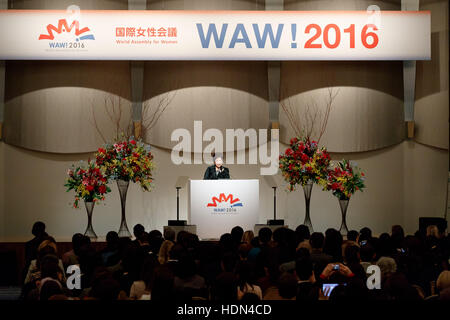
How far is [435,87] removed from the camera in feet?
37.2

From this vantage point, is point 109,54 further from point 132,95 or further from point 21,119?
point 21,119

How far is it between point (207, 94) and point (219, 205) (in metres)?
3.21

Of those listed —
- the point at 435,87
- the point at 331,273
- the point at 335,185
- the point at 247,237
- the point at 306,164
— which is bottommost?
the point at 331,273

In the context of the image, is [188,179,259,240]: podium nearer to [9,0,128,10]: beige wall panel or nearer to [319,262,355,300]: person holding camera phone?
[319,262,355,300]: person holding camera phone

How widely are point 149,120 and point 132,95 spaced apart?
0.56 meters

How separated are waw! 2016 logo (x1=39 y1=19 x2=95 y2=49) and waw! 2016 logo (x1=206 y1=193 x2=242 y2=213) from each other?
4000 mm

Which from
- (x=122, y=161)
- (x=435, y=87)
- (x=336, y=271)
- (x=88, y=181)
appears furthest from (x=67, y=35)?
(x=336, y=271)

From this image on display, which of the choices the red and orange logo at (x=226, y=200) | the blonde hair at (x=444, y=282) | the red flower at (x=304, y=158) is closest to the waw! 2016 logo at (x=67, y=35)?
the red and orange logo at (x=226, y=200)

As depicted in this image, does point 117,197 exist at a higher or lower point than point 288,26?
lower

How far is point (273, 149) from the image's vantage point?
37.2 feet

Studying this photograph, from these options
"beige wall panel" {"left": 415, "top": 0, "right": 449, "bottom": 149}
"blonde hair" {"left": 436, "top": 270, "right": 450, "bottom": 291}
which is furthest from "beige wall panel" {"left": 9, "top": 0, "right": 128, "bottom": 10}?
"blonde hair" {"left": 436, "top": 270, "right": 450, "bottom": 291}

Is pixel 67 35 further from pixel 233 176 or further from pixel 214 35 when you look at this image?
pixel 233 176
